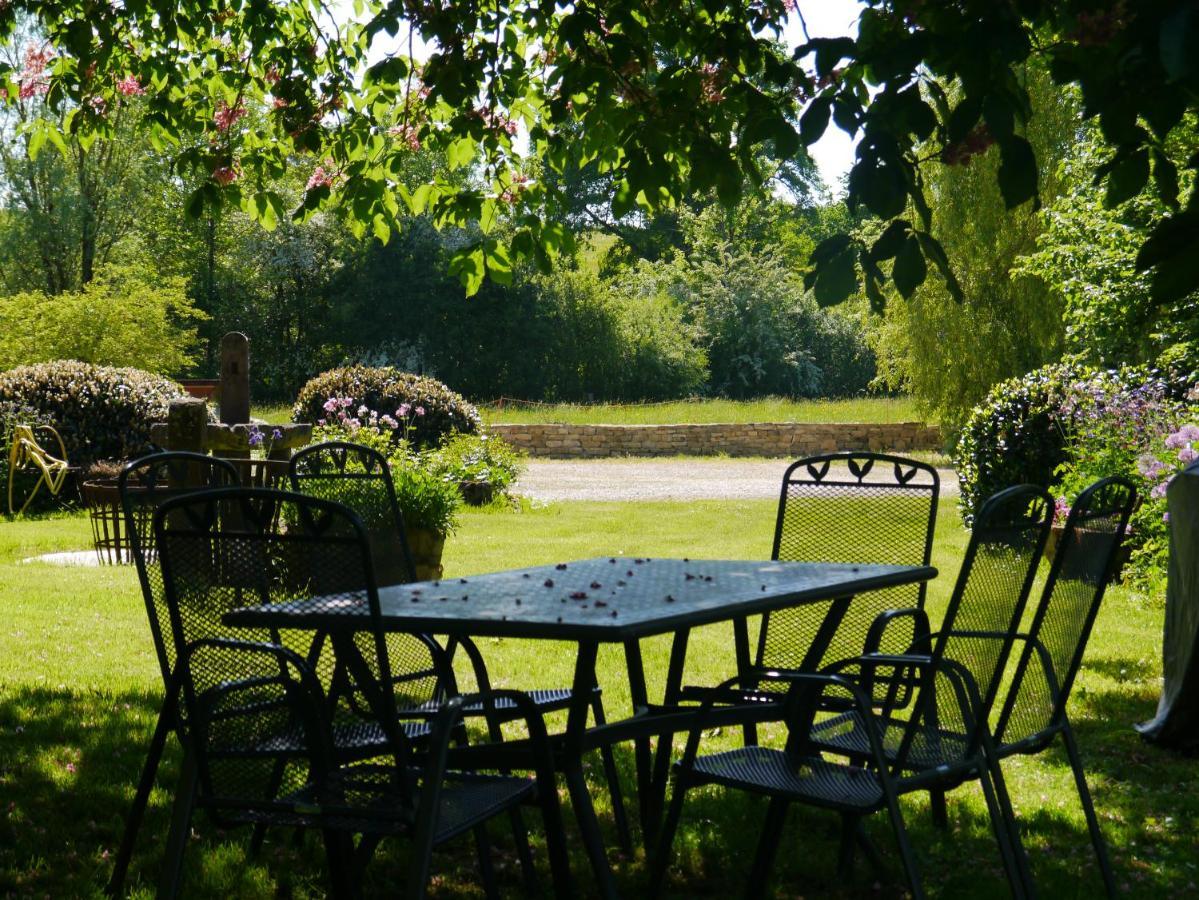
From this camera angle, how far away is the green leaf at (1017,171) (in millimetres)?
2719

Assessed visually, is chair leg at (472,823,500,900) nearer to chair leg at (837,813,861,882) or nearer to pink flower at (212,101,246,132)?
chair leg at (837,813,861,882)

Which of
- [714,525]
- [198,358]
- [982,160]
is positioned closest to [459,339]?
[198,358]

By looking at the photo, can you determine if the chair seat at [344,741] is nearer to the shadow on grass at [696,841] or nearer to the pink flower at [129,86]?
the shadow on grass at [696,841]

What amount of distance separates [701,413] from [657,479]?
9.74m

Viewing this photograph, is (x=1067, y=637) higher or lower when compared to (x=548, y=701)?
higher

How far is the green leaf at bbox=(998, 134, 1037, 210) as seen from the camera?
8.92ft

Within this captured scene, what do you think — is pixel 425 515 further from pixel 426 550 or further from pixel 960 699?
pixel 960 699

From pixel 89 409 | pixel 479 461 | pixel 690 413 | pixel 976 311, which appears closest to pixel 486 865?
pixel 479 461

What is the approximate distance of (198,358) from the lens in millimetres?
36719

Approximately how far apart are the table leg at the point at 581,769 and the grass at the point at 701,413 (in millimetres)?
24139

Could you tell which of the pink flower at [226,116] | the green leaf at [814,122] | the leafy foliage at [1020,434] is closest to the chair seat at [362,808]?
the green leaf at [814,122]

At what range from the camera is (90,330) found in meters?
25.6

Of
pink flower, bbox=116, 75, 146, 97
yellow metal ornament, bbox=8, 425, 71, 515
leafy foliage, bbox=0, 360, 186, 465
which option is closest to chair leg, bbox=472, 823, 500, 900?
pink flower, bbox=116, 75, 146, 97

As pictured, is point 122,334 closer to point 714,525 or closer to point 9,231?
point 9,231
